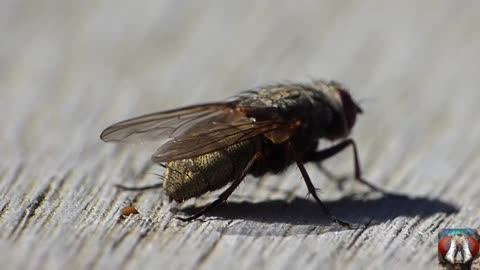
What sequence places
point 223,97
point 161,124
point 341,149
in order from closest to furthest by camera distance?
1. point 161,124
2. point 341,149
3. point 223,97

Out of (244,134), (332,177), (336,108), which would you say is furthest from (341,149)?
(244,134)

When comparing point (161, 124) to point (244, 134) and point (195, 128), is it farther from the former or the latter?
point (244, 134)

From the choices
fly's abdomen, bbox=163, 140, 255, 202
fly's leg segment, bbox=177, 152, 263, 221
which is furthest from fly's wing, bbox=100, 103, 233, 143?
fly's leg segment, bbox=177, 152, 263, 221

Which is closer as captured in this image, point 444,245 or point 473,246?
point 444,245

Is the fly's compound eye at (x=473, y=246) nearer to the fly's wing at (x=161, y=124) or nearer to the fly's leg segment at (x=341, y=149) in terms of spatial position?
the fly's leg segment at (x=341, y=149)

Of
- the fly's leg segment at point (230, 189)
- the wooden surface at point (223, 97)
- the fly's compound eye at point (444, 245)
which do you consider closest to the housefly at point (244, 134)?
the fly's leg segment at point (230, 189)

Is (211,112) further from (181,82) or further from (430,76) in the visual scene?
(430,76)

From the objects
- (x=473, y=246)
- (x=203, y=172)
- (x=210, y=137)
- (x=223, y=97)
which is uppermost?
(x=223, y=97)

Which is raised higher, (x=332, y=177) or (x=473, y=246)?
(x=332, y=177)

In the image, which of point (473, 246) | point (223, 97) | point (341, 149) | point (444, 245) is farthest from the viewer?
point (223, 97)
